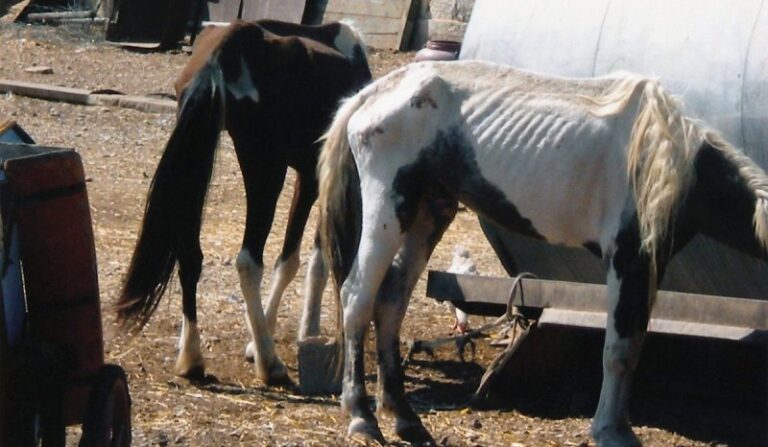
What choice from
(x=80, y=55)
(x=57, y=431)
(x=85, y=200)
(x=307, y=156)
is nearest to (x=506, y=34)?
(x=307, y=156)

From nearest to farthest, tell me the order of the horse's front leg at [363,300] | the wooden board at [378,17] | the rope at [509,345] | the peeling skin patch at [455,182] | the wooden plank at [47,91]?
the peeling skin patch at [455,182] < the horse's front leg at [363,300] < the rope at [509,345] < the wooden plank at [47,91] < the wooden board at [378,17]

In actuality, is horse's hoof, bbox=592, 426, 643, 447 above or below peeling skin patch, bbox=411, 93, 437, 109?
below

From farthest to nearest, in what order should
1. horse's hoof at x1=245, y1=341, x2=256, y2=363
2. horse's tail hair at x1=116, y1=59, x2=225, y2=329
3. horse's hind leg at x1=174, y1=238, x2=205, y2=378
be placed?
horse's hoof at x1=245, y1=341, x2=256, y2=363
horse's hind leg at x1=174, y1=238, x2=205, y2=378
horse's tail hair at x1=116, y1=59, x2=225, y2=329

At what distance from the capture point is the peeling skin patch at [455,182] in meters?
4.98

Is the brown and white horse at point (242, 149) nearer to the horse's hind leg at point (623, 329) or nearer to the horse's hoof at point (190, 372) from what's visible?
the horse's hoof at point (190, 372)

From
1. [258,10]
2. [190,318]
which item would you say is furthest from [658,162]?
[258,10]

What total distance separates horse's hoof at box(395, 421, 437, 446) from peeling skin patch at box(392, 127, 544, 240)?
0.80m

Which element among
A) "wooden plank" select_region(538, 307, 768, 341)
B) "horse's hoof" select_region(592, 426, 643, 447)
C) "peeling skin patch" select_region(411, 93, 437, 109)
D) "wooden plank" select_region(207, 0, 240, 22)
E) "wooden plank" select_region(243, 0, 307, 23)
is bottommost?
"wooden plank" select_region(207, 0, 240, 22)

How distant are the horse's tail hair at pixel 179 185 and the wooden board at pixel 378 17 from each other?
10.3 m

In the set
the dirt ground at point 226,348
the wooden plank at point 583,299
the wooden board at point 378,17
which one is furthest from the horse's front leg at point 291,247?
the wooden board at point 378,17

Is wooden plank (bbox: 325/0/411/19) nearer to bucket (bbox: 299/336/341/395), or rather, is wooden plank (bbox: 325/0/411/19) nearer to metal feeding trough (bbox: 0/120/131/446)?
bucket (bbox: 299/336/341/395)

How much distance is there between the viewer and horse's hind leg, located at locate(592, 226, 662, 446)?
476 cm

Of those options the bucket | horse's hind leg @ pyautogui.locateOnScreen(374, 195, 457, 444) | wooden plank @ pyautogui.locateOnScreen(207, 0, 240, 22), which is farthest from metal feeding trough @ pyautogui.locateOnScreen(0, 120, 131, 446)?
wooden plank @ pyautogui.locateOnScreen(207, 0, 240, 22)

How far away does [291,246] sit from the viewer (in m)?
6.75
